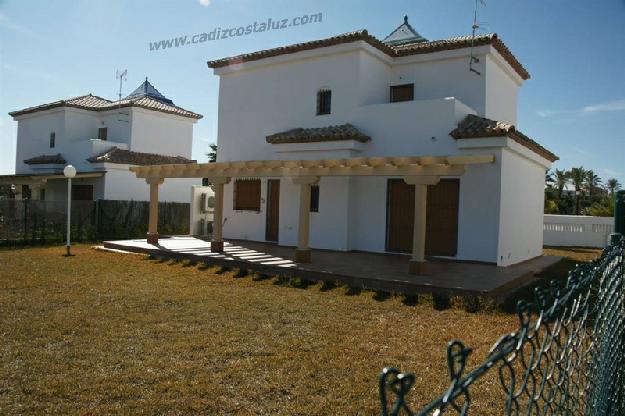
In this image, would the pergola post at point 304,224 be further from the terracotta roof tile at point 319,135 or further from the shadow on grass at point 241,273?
the terracotta roof tile at point 319,135

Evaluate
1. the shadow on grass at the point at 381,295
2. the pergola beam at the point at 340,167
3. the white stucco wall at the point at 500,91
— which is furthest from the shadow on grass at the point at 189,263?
the white stucco wall at the point at 500,91

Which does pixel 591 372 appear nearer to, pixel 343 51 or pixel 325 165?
pixel 325 165

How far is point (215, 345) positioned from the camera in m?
6.21

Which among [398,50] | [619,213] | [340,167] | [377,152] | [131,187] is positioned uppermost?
[398,50]

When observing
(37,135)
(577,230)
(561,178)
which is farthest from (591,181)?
(37,135)

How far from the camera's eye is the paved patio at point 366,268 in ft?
33.3

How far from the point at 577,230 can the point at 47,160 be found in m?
28.9

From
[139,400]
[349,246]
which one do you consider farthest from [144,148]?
[139,400]

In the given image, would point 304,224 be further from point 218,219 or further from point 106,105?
point 106,105

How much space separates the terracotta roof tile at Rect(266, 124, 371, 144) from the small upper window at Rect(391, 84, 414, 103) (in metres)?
2.56

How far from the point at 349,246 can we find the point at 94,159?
16.7 metres

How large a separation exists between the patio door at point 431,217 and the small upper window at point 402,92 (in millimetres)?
3600

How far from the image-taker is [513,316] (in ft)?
28.2

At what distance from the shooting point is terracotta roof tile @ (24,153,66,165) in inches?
1134
